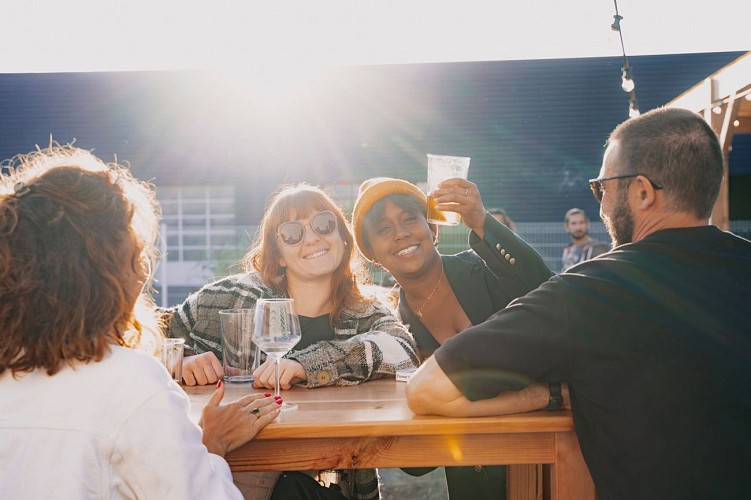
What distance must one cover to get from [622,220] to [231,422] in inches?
45.0

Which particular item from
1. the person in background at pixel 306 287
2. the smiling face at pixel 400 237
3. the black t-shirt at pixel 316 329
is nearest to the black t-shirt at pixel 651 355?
the person in background at pixel 306 287

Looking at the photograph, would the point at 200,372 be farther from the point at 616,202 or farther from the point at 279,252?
the point at 616,202

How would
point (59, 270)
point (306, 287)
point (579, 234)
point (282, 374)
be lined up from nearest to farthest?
1. point (59, 270)
2. point (282, 374)
3. point (306, 287)
4. point (579, 234)

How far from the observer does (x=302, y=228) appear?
2891mm

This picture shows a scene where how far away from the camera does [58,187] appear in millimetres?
1348

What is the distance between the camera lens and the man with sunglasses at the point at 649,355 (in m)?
1.58

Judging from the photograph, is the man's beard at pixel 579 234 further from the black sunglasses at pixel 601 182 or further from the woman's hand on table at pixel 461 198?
the black sunglasses at pixel 601 182

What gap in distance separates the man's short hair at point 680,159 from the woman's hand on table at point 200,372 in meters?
1.50

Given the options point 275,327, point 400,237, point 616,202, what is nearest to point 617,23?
point 400,237

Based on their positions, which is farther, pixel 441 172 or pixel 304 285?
pixel 304 285

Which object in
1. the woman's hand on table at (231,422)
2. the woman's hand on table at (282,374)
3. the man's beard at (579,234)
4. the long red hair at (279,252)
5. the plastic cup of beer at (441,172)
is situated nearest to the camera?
the woman's hand on table at (231,422)

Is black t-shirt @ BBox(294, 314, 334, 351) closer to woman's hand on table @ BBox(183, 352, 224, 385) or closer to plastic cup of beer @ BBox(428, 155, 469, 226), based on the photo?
woman's hand on table @ BBox(183, 352, 224, 385)

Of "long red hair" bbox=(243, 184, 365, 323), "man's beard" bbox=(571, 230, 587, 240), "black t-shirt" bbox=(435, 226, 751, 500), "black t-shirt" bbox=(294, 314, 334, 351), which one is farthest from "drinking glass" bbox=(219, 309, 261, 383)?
"man's beard" bbox=(571, 230, 587, 240)

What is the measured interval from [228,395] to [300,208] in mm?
995
